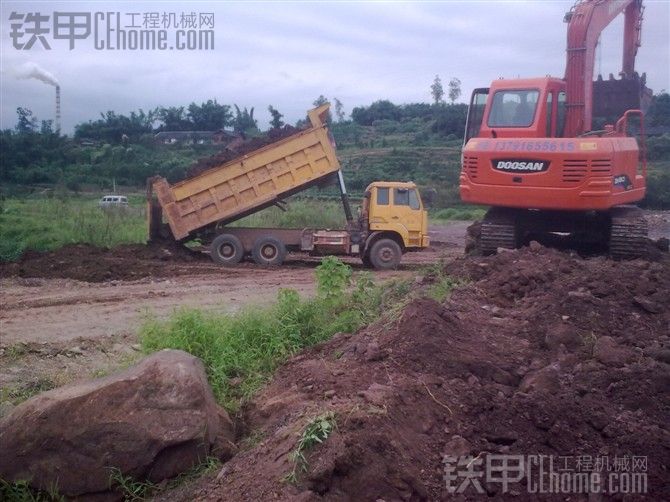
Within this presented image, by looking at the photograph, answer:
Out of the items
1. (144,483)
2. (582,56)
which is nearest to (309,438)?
(144,483)

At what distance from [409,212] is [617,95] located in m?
5.72

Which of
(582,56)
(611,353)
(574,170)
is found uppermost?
(582,56)

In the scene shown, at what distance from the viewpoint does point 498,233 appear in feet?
35.9

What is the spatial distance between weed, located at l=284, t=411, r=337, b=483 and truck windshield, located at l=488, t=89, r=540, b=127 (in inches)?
297

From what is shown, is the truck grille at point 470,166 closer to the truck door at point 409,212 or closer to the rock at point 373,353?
the rock at point 373,353

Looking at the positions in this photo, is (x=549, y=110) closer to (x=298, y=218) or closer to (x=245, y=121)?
(x=298, y=218)

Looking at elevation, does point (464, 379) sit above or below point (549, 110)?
below

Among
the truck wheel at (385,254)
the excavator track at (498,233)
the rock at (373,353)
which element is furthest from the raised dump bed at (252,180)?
the rock at (373,353)

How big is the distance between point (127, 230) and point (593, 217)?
13.0 meters

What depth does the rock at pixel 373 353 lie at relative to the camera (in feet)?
19.0

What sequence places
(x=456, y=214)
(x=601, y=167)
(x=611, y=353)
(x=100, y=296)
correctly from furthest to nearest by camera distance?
(x=456, y=214) → (x=100, y=296) → (x=601, y=167) → (x=611, y=353)

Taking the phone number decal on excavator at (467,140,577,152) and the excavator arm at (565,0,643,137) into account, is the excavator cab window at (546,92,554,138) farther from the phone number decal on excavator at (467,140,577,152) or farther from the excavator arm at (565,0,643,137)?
the phone number decal on excavator at (467,140,577,152)

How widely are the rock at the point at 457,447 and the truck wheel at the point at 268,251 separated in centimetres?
1315

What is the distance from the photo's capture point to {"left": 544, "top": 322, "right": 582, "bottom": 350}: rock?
6.25 metres
